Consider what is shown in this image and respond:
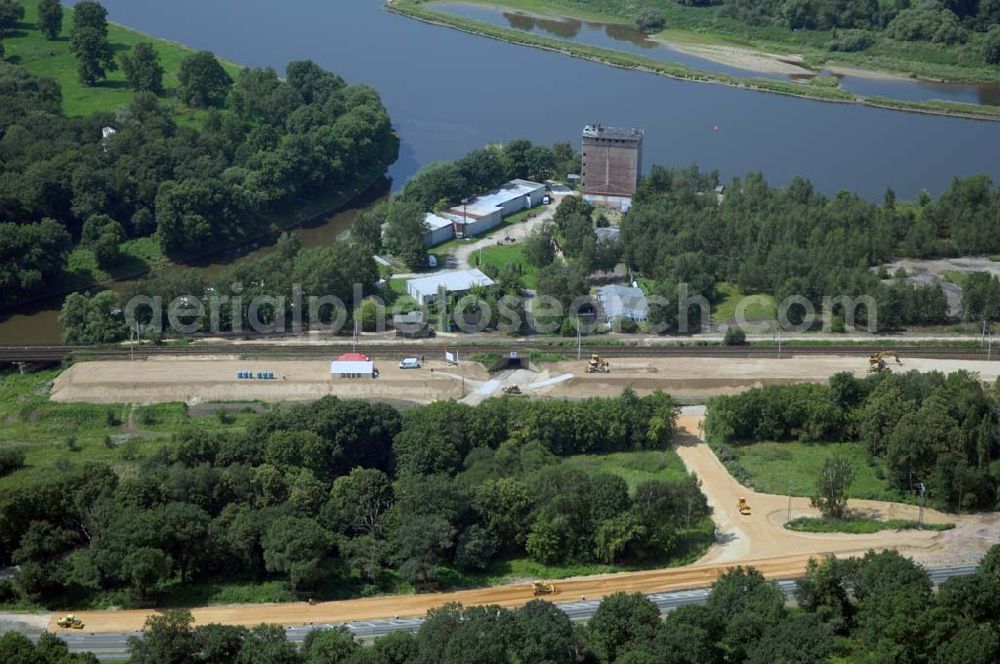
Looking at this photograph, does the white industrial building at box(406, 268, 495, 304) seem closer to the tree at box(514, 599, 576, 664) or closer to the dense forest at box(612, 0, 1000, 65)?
the tree at box(514, 599, 576, 664)

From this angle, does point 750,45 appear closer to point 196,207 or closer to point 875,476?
point 196,207

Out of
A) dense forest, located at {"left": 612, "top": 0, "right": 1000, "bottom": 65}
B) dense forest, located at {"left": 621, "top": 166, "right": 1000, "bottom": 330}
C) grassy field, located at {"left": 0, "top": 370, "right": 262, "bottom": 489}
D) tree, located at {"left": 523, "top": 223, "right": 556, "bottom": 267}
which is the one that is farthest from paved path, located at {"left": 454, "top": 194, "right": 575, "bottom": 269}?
dense forest, located at {"left": 612, "top": 0, "right": 1000, "bottom": 65}

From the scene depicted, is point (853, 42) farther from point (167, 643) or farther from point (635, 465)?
point (167, 643)

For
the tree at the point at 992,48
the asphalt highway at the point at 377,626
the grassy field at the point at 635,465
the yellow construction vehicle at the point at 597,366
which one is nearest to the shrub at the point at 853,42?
the tree at the point at 992,48

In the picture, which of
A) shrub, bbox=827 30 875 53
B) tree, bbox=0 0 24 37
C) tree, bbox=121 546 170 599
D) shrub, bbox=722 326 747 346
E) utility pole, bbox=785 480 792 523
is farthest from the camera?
shrub, bbox=827 30 875 53

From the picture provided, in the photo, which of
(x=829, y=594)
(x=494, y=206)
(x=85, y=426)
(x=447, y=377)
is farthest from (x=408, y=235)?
(x=829, y=594)

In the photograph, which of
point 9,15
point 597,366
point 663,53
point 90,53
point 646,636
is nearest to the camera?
point 646,636

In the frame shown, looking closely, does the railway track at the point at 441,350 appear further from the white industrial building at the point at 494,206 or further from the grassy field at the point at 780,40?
the grassy field at the point at 780,40
